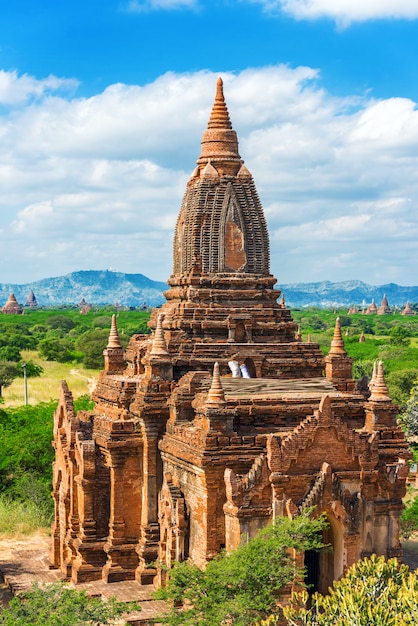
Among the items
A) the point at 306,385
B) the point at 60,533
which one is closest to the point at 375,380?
the point at 306,385

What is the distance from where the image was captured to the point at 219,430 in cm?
2281

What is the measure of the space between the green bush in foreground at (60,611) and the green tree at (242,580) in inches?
49.5

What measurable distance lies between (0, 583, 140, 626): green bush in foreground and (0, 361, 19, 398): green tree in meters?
53.2

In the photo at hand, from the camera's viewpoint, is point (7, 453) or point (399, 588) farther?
point (7, 453)

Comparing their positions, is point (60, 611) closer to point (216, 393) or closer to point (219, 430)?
point (219, 430)

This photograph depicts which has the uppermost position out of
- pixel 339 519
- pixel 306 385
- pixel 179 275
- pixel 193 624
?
pixel 179 275

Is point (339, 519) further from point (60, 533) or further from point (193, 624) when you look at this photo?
point (60, 533)

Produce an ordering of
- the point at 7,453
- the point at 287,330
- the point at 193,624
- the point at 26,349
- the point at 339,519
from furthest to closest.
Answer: the point at 26,349
the point at 7,453
the point at 287,330
the point at 339,519
the point at 193,624

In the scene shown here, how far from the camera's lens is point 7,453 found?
1531 inches

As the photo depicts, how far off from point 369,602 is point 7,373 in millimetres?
60802

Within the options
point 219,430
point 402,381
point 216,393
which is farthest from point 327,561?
point 402,381

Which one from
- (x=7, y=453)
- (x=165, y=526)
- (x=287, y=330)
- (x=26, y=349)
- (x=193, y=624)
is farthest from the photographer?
(x=26, y=349)

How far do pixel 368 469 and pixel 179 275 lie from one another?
8.76m

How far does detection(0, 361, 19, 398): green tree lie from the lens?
241 ft
